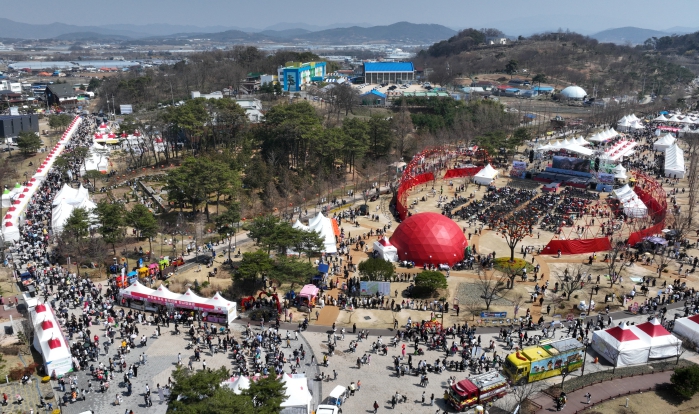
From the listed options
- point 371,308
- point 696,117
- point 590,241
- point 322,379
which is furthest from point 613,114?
point 322,379

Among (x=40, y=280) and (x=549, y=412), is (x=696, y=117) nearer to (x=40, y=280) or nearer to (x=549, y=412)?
(x=549, y=412)

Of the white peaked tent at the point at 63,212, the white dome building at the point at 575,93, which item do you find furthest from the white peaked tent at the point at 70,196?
the white dome building at the point at 575,93

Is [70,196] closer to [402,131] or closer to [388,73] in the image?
[402,131]

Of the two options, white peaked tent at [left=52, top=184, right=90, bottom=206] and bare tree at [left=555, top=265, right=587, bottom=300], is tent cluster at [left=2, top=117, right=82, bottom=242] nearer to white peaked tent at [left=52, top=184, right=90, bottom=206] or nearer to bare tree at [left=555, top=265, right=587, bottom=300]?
white peaked tent at [left=52, top=184, right=90, bottom=206]

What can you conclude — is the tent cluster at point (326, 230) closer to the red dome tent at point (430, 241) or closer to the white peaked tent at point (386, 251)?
the white peaked tent at point (386, 251)

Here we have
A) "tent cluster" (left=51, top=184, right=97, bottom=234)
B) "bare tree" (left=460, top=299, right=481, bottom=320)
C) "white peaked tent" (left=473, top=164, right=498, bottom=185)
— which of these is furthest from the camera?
"white peaked tent" (left=473, top=164, right=498, bottom=185)

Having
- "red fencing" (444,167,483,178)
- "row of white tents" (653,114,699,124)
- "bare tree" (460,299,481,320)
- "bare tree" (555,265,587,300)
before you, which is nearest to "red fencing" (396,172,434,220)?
"red fencing" (444,167,483,178)
